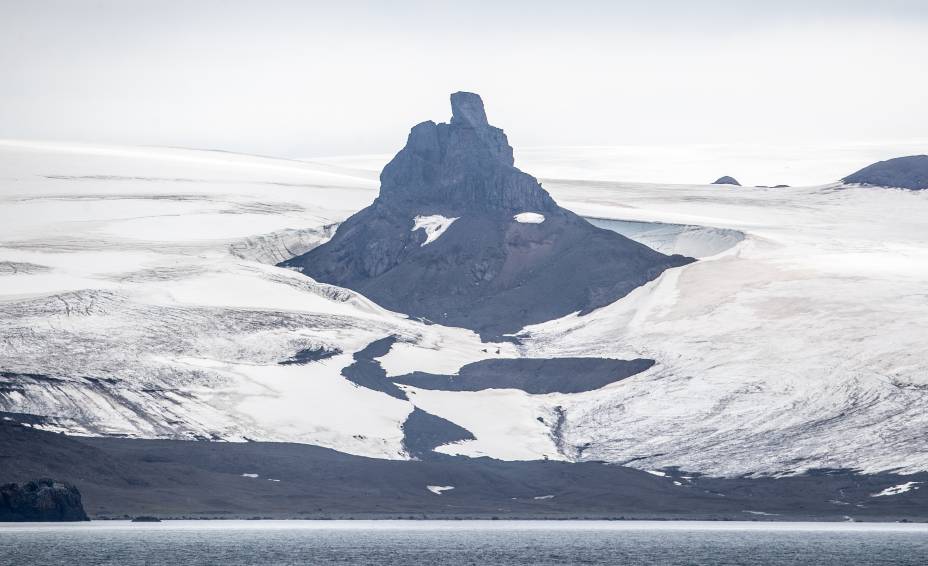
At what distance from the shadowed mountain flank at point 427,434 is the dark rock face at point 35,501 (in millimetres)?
55202

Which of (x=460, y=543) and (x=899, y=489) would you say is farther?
(x=899, y=489)

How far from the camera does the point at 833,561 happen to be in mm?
113688

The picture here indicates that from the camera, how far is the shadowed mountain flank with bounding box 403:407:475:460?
190375mm

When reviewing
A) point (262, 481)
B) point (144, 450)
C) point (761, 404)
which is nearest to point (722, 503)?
point (761, 404)

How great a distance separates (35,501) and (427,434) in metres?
63.3

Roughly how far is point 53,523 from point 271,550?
27.5 meters

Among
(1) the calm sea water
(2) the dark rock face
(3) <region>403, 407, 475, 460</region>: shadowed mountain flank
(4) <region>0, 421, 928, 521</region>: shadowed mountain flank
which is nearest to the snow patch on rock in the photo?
(4) <region>0, 421, 928, 521</region>: shadowed mountain flank

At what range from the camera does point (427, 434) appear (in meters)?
194

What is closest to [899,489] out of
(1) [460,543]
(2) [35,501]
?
(1) [460,543]

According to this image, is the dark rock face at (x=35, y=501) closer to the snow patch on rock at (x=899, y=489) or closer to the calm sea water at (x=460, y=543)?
the calm sea water at (x=460, y=543)

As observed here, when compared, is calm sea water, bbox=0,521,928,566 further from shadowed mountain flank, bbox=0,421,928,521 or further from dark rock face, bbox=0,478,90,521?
shadowed mountain flank, bbox=0,421,928,521

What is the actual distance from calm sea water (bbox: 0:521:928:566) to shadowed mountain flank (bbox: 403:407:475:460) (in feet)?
103

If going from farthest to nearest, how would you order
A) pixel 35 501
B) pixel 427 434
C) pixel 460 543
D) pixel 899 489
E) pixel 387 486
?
pixel 427 434, pixel 387 486, pixel 899 489, pixel 35 501, pixel 460 543

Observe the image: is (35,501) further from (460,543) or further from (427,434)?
(427,434)
